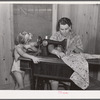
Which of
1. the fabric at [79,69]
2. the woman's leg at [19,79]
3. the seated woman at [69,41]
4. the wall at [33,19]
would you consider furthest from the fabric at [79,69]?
the wall at [33,19]

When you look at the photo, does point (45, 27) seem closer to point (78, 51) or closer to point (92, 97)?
point (78, 51)

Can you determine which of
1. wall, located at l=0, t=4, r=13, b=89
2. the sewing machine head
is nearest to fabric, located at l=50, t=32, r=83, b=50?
the sewing machine head

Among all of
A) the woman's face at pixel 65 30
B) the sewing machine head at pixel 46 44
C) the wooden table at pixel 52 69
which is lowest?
the wooden table at pixel 52 69

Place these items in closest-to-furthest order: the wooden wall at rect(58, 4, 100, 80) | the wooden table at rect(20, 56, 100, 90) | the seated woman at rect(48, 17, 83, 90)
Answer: the wooden table at rect(20, 56, 100, 90)
the seated woman at rect(48, 17, 83, 90)
the wooden wall at rect(58, 4, 100, 80)

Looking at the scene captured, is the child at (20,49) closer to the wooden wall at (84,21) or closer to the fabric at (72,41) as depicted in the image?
the fabric at (72,41)

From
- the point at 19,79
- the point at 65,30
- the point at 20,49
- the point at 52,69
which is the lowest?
the point at 19,79

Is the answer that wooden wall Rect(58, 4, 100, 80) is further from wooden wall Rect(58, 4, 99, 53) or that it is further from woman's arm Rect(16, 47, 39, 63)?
woman's arm Rect(16, 47, 39, 63)

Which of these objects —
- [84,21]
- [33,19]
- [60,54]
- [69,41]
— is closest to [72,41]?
[69,41]

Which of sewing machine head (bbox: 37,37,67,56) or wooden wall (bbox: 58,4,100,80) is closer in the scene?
sewing machine head (bbox: 37,37,67,56)

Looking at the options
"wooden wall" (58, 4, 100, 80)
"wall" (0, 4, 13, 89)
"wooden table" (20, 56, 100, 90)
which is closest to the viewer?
"wooden table" (20, 56, 100, 90)

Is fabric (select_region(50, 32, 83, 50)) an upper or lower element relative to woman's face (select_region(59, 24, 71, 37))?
lower

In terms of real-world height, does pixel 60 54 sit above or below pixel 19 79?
above

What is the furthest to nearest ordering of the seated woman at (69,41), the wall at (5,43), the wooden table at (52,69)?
the wall at (5,43) < the seated woman at (69,41) < the wooden table at (52,69)

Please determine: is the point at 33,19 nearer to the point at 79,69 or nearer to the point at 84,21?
the point at 84,21
